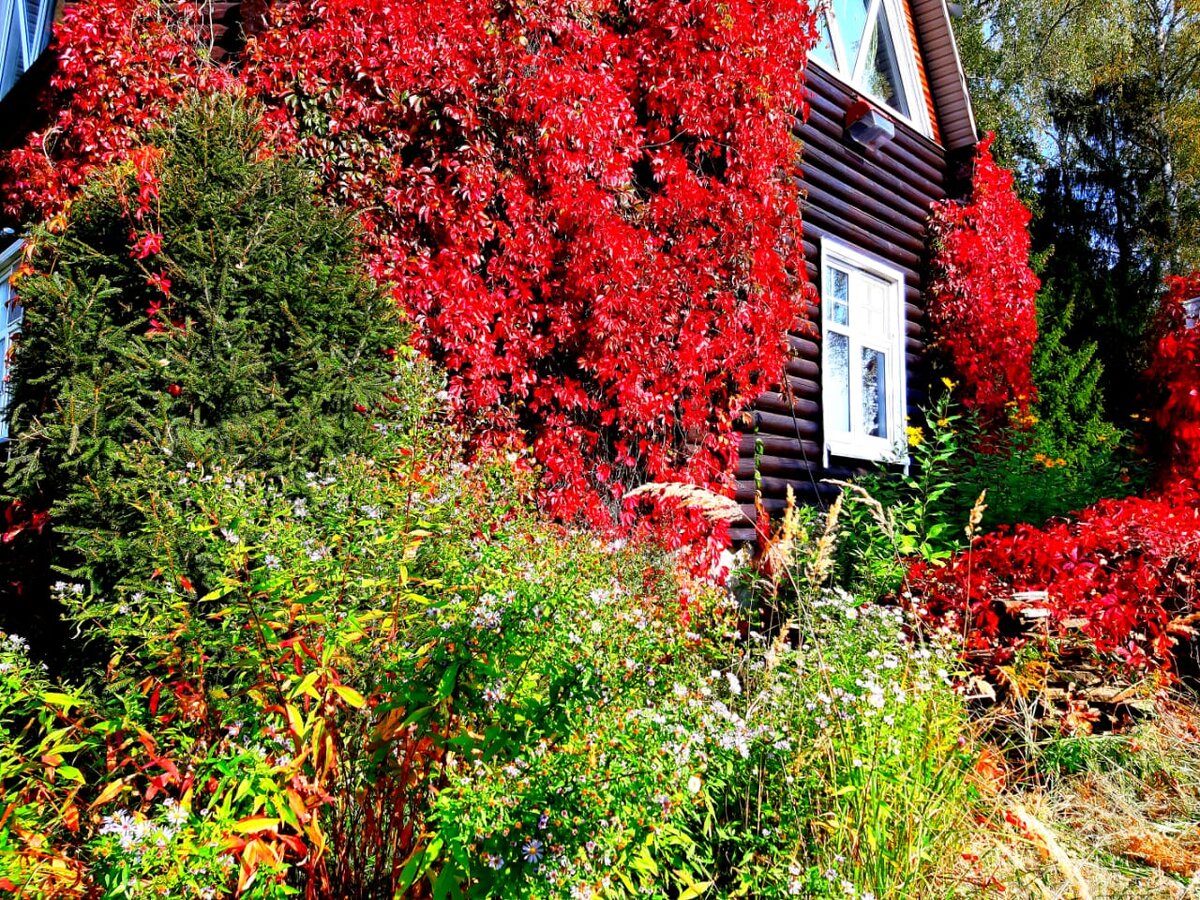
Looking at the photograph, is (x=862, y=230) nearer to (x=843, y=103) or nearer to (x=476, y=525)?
(x=843, y=103)

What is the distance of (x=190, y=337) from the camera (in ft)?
11.2

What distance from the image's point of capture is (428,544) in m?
2.97

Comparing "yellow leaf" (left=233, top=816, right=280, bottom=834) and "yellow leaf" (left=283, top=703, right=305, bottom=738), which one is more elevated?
"yellow leaf" (left=283, top=703, right=305, bottom=738)

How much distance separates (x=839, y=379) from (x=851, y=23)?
373 centimetres

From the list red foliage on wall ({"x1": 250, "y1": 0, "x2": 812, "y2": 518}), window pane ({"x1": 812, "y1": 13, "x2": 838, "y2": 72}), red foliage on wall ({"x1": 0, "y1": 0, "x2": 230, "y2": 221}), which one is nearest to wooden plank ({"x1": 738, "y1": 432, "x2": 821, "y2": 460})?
red foliage on wall ({"x1": 250, "y1": 0, "x2": 812, "y2": 518})

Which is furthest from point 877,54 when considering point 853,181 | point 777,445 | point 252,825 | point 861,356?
point 252,825

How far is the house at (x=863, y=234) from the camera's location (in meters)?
7.73

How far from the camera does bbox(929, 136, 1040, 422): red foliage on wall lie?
948 centimetres

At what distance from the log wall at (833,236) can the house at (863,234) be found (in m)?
0.01

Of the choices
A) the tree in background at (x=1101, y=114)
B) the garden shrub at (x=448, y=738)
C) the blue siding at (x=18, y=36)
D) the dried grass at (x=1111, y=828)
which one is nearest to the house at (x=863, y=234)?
the dried grass at (x=1111, y=828)

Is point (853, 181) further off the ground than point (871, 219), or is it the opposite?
point (853, 181)

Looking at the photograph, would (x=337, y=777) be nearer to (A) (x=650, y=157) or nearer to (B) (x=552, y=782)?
(B) (x=552, y=782)

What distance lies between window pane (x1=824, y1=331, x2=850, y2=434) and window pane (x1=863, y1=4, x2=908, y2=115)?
3016 millimetres

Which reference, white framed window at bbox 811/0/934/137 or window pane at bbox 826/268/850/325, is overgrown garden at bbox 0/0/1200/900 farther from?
white framed window at bbox 811/0/934/137
